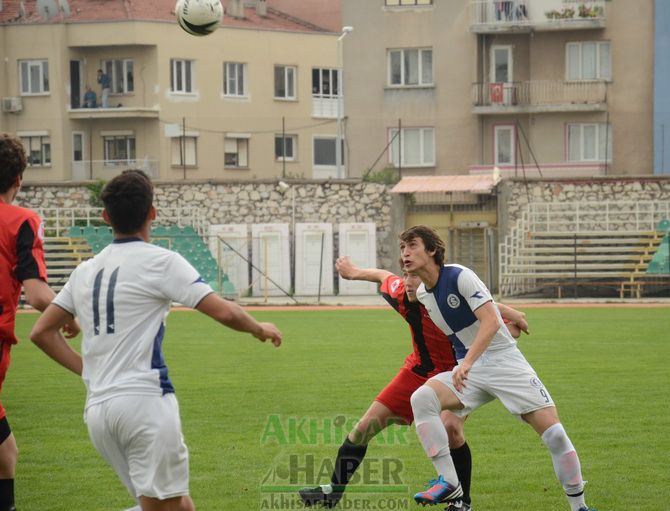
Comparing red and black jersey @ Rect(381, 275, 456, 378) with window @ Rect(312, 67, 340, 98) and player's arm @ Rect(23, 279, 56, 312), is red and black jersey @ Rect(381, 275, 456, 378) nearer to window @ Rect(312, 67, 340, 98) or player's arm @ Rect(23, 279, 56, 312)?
player's arm @ Rect(23, 279, 56, 312)

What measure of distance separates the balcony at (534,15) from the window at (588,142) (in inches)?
152

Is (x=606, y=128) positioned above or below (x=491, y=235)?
above

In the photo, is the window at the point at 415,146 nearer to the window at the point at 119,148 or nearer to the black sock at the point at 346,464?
the window at the point at 119,148

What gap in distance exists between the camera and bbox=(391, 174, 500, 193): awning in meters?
38.7

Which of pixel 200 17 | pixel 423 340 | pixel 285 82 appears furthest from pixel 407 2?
pixel 423 340

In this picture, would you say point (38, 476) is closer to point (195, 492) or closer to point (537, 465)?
point (195, 492)

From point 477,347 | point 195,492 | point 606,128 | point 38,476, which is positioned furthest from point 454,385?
point 606,128

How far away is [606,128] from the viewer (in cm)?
4347

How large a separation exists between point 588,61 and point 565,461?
38.2 meters

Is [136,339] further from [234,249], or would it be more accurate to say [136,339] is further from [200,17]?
[234,249]

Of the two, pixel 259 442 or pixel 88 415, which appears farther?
pixel 259 442

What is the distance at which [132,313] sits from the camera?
5.27m

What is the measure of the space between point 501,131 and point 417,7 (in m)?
5.81

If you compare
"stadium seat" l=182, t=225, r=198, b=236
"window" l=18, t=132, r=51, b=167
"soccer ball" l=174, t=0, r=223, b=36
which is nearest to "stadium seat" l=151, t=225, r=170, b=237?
"stadium seat" l=182, t=225, r=198, b=236
